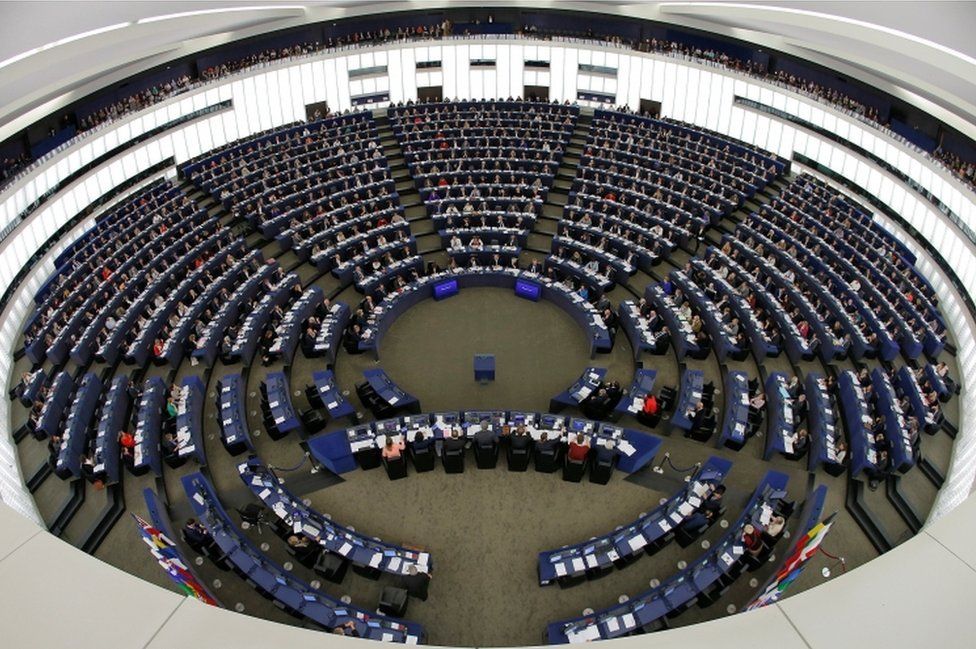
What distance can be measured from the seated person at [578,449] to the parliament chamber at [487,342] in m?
0.36

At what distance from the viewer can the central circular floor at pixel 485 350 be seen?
1922 cm

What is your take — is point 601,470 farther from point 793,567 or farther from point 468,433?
point 793,567

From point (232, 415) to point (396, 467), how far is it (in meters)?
4.58

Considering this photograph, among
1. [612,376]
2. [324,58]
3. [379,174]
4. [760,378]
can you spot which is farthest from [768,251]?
[324,58]

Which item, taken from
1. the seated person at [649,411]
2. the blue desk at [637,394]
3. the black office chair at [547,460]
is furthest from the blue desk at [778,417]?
the black office chair at [547,460]

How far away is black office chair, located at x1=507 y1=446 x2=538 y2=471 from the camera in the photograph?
1616 cm

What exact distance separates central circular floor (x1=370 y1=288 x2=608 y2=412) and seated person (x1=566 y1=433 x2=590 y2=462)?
2.85 metres

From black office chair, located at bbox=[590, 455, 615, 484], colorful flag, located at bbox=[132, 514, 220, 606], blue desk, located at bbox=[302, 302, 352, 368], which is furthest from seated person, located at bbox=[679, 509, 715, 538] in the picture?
blue desk, located at bbox=[302, 302, 352, 368]

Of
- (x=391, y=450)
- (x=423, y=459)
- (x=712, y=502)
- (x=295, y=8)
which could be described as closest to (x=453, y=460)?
(x=423, y=459)

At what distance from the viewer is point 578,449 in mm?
15883

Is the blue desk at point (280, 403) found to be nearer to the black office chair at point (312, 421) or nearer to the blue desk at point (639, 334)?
the black office chair at point (312, 421)

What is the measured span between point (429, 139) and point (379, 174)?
3.20 meters

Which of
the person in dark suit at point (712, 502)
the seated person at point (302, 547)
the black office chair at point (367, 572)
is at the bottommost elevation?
the black office chair at point (367, 572)

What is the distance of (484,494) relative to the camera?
16062mm
